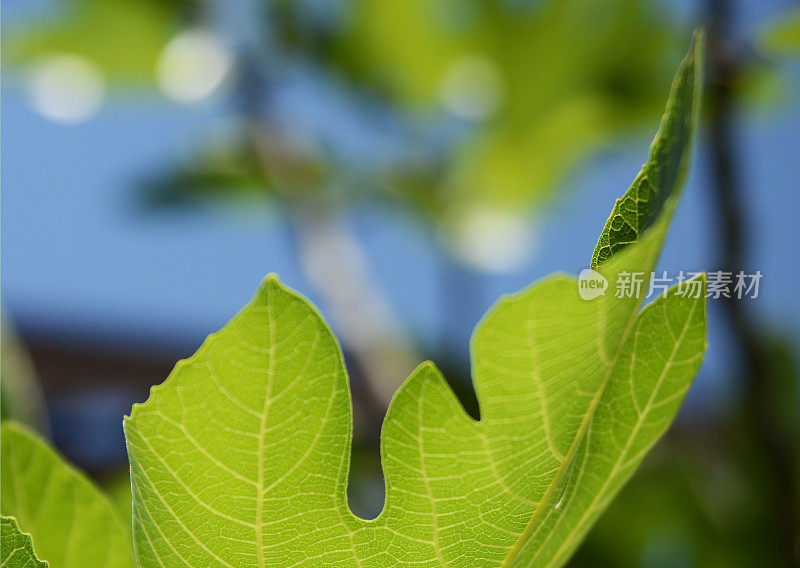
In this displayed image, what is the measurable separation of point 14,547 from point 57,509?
3.2 inches

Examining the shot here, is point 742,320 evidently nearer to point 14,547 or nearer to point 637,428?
point 637,428

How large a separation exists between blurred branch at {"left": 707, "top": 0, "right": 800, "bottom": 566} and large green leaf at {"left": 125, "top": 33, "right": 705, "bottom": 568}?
266mm

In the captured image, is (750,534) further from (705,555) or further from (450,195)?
(450,195)

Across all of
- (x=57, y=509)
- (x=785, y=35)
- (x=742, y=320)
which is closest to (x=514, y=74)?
(x=785, y=35)

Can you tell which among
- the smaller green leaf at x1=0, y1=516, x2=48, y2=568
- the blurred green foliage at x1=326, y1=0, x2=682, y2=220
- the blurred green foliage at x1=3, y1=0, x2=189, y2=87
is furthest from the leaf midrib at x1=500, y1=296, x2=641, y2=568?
the blurred green foliage at x1=3, y1=0, x2=189, y2=87

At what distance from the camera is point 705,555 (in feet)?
2.64

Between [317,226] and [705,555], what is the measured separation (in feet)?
2.07

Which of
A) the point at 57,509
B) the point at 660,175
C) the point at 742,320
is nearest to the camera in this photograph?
the point at 660,175

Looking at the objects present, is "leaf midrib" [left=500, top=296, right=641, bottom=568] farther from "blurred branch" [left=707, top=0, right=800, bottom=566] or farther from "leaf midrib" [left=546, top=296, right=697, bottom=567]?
"blurred branch" [left=707, top=0, right=800, bottom=566]

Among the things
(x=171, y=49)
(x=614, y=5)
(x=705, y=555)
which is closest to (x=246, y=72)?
(x=171, y=49)

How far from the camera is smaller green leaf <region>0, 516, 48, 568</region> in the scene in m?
0.22

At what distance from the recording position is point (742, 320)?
1.53ft

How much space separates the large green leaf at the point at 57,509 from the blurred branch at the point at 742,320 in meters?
0.35

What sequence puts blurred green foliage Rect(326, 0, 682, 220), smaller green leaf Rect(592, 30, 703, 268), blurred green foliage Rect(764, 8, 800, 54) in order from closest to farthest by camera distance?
smaller green leaf Rect(592, 30, 703, 268)
blurred green foliage Rect(764, 8, 800, 54)
blurred green foliage Rect(326, 0, 682, 220)
